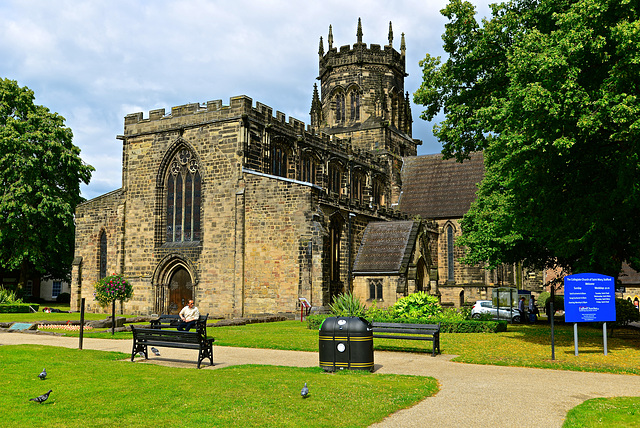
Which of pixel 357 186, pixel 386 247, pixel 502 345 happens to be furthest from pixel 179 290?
pixel 502 345

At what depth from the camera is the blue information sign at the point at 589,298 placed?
16.2 metres

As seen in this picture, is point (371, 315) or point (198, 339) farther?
point (371, 315)

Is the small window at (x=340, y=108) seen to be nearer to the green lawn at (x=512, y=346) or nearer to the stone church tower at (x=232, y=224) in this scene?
the stone church tower at (x=232, y=224)

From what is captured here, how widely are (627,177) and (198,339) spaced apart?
42.1 feet

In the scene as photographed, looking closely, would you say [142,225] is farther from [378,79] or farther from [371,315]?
[378,79]

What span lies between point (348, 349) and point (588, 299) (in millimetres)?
7901

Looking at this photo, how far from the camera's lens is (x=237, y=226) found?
33.0 meters

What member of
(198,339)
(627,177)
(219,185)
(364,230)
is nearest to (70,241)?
(219,185)

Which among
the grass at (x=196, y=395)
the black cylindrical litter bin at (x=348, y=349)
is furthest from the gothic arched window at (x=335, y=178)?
the grass at (x=196, y=395)

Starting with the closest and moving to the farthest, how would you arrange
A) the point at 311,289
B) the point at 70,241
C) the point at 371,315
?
the point at 371,315
the point at 311,289
the point at 70,241

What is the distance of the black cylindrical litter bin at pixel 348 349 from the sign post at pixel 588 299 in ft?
22.1

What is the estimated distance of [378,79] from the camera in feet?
177

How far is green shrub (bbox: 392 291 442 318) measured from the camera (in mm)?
22984

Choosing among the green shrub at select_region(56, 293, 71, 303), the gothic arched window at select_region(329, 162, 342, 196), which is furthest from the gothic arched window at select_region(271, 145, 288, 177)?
the green shrub at select_region(56, 293, 71, 303)
